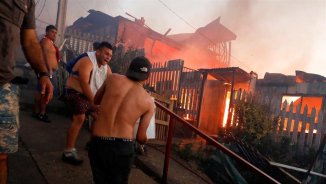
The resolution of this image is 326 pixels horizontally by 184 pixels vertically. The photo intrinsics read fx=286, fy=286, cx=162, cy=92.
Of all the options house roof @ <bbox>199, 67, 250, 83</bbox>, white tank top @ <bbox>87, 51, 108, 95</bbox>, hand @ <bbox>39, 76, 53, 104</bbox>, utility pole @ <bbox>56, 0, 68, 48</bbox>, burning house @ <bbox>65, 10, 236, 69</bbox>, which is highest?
burning house @ <bbox>65, 10, 236, 69</bbox>

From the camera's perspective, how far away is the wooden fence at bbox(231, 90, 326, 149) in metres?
7.72

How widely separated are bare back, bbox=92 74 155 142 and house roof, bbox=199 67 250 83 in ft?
25.6

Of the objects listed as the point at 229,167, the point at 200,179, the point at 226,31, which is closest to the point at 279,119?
the point at 229,167

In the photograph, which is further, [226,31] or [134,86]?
[226,31]

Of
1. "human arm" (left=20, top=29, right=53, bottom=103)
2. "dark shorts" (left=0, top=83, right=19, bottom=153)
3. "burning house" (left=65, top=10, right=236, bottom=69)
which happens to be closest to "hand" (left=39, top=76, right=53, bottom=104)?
"human arm" (left=20, top=29, right=53, bottom=103)

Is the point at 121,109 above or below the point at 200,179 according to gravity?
above

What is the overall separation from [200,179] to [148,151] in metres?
1.08

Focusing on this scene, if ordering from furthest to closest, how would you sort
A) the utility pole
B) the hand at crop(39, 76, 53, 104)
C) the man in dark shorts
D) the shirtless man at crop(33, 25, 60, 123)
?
the utility pole → the shirtless man at crop(33, 25, 60, 123) → the hand at crop(39, 76, 53, 104) → the man in dark shorts

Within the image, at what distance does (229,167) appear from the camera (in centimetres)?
562

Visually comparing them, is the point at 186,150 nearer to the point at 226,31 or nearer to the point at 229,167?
the point at 229,167

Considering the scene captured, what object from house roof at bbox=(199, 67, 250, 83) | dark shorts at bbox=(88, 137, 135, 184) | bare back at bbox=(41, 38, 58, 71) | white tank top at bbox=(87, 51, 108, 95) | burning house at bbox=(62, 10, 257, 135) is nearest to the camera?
dark shorts at bbox=(88, 137, 135, 184)

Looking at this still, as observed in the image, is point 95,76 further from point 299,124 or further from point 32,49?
point 299,124

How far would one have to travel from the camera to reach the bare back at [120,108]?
2729 millimetres

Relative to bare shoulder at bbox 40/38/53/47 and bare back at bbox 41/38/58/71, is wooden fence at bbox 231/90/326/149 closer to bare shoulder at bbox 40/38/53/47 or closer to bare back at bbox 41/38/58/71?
bare back at bbox 41/38/58/71
